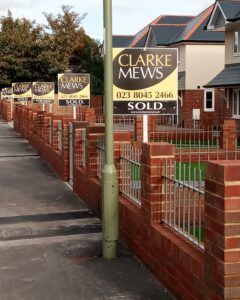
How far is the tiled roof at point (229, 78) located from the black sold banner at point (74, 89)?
31.0 ft

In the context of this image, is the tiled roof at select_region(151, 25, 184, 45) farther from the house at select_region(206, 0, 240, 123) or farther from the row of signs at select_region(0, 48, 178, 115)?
the row of signs at select_region(0, 48, 178, 115)

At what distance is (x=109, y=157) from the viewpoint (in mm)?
7012

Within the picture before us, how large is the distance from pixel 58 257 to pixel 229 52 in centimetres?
2435

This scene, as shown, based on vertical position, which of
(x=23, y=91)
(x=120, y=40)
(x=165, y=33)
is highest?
(x=120, y=40)

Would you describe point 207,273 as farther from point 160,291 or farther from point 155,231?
point 155,231

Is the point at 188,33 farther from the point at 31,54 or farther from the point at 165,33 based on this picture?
the point at 31,54

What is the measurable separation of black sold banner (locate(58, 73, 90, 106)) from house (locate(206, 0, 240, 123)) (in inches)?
391

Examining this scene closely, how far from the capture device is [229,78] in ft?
91.2

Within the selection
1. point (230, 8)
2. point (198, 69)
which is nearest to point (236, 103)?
point (230, 8)

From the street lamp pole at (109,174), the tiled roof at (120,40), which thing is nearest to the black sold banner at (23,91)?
the street lamp pole at (109,174)

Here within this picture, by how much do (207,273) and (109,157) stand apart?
8.43 ft

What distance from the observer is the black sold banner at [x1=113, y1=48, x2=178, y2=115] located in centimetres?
807

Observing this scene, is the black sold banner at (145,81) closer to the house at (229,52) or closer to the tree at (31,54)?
the house at (229,52)

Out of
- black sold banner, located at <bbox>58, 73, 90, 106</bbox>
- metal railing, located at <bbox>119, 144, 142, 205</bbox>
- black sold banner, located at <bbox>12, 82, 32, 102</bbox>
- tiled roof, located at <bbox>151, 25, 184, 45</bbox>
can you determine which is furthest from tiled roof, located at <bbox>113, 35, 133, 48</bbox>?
metal railing, located at <bbox>119, 144, 142, 205</bbox>
